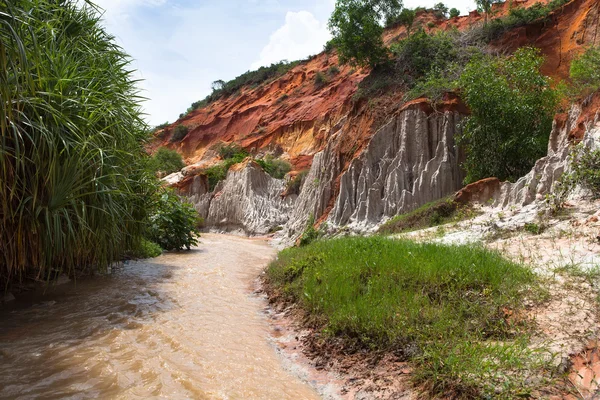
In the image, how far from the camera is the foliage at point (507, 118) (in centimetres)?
1415

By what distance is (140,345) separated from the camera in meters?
5.32

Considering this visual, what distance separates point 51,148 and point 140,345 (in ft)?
8.83

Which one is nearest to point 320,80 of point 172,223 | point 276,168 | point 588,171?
point 276,168

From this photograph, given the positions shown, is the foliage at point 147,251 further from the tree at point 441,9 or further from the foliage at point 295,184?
the tree at point 441,9

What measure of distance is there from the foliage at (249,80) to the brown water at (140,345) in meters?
55.8

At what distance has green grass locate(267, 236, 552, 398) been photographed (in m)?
3.61

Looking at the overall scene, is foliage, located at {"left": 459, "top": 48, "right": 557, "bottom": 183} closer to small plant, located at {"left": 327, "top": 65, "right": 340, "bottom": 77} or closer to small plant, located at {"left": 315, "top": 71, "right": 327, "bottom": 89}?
small plant, located at {"left": 315, "top": 71, "right": 327, "bottom": 89}

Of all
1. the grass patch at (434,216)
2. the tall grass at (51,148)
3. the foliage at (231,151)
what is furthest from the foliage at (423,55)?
the foliage at (231,151)

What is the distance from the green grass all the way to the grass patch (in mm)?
5508

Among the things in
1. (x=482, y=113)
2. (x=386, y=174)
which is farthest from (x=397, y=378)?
(x=386, y=174)

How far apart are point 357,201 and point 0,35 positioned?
16440mm

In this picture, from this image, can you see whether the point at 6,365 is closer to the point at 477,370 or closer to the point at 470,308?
the point at 477,370

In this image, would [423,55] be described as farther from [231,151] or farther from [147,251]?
[231,151]

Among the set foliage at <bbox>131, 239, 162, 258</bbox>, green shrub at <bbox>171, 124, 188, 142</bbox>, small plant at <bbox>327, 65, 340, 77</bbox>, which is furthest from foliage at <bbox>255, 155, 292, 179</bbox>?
green shrub at <bbox>171, 124, 188, 142</bbox>
